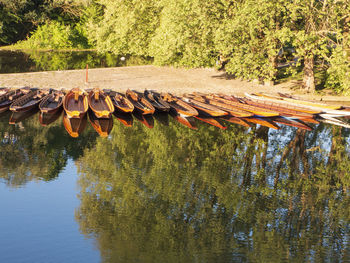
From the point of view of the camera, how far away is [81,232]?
14.1 meters

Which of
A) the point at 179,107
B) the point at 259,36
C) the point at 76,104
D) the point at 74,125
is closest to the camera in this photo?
the point at 74,125

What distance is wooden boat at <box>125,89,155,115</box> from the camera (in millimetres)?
26237

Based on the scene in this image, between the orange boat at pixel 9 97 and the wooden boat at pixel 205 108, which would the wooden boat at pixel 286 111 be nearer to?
the wooden boat at pixel 205 108

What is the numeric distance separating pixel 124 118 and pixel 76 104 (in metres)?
3.00

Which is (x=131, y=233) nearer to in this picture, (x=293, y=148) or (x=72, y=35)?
(x=293, y=148)

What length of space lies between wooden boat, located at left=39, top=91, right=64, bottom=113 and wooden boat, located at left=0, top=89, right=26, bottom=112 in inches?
77.4

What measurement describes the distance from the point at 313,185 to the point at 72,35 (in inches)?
1904

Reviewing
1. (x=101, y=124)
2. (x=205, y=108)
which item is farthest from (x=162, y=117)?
(x=101, y=124)

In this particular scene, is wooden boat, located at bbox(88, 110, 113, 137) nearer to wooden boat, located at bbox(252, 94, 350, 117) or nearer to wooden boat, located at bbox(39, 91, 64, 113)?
wooden boat, located at bbox(39, 91, 64, 113)

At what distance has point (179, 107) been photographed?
28.0 m

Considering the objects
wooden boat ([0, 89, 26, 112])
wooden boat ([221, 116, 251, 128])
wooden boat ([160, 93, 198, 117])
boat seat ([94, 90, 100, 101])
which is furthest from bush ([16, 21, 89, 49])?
wooden boat ([221, 116, 251, 128])

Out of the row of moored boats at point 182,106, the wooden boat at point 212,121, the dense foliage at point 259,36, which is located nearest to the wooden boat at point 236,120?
the row of moored boats at point 182,106

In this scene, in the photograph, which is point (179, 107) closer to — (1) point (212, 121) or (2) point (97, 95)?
(1) point (212, 121)

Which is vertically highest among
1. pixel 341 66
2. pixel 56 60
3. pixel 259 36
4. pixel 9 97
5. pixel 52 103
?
pixel 259 36
